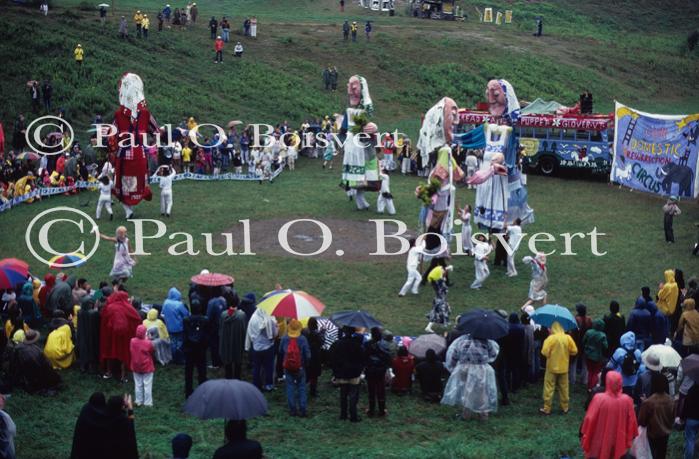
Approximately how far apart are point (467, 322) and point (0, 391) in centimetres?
730

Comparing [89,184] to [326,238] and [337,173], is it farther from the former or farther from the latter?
[337,173]

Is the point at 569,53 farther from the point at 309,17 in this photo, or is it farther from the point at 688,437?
the point at 688,437

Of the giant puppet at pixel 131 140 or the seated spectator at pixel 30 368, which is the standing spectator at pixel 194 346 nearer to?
the seated spectator at pixel 30 368

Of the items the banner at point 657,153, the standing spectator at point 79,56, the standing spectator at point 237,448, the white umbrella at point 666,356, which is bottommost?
the white umbrella at point 666,356

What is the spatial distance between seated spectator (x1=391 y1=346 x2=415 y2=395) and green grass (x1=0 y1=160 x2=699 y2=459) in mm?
232

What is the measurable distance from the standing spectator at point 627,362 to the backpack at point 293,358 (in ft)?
15.8

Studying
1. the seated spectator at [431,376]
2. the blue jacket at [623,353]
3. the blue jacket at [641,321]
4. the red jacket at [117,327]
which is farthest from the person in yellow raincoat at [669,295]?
the red jacket at [117,327]

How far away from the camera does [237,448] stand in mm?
10641

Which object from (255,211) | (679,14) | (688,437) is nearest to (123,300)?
(688,437)

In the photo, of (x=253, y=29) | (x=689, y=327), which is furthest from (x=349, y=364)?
(x=253, y=29)

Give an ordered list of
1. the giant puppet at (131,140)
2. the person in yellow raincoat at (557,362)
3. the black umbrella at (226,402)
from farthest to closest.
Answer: the giant puppet at (131,140)
the person in yellow raincoat at (557,362)
the black umbrella at (226,402)

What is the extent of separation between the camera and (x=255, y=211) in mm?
30297

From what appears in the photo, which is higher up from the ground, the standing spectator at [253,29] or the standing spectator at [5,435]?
the standing spectator at [253,29]

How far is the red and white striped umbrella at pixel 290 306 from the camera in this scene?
15.7m
